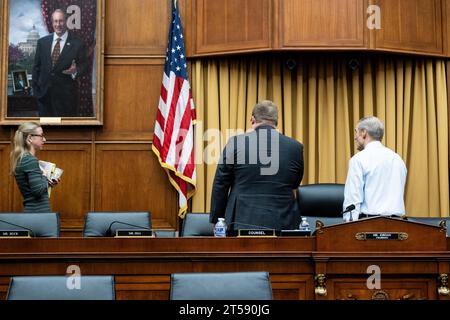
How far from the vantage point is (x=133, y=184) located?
741cm

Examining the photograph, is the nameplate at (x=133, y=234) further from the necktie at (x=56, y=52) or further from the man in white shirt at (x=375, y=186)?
the necktie at (x=56, y=52)

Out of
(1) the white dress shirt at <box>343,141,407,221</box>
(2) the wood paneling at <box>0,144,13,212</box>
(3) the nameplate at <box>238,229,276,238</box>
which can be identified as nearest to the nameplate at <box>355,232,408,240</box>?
(3) the nameplate at <box>238,229,276,238</box>

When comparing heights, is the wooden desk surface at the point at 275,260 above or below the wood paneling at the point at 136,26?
below

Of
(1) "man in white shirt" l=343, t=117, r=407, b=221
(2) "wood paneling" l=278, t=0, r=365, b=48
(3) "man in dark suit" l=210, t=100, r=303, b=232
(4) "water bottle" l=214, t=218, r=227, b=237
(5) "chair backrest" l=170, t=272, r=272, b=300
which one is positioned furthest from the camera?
(2) "wood paneling" l=278, t=0, r=365, b=48

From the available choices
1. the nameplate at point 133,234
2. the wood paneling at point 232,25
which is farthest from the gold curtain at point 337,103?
the nameplate at point 133,234

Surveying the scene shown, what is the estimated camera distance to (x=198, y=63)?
7531mm

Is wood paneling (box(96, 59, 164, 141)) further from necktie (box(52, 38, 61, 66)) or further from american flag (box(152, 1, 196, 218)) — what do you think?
necktie (box(52, 38, 61, 66))

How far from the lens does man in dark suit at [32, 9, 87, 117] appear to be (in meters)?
7.40

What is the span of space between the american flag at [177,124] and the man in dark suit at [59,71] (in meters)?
0.91

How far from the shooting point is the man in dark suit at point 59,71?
24.3ft

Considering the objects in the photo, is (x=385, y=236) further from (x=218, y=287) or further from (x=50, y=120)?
(x=50, y=120)

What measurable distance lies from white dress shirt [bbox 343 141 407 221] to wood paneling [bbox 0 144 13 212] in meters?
4.00

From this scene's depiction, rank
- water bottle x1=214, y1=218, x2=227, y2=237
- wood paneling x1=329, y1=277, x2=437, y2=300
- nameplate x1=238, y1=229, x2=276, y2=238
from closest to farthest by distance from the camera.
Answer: wood paneling x1=329, y1=277, x2=437, y2=300 < nameplate x1=238, y1=229, x2=276, y2=238 < water bottle x1=214, y1=218, x2=227, y2=237
